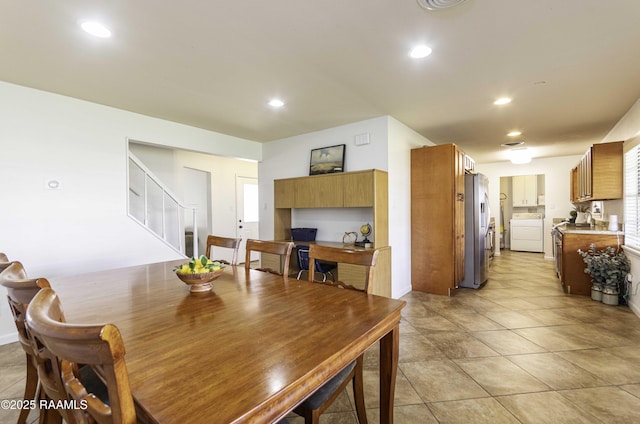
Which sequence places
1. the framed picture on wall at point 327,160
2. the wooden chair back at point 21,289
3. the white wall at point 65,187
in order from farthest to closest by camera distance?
the framed picture on wall at point 327,160 < the white wall at point 65,187 < the wooden chair back at point 21,289

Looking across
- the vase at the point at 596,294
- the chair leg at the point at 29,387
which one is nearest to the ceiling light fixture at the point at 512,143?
the vase at the point at 596,294

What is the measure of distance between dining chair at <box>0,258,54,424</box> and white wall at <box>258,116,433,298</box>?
11.1 ft

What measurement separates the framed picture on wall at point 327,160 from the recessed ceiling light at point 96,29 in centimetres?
285

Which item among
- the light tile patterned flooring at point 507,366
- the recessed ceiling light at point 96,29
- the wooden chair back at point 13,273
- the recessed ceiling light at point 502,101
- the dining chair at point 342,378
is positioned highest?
the recessed ceiling light at point 96,29

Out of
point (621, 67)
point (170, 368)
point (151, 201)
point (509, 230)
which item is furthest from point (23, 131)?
point (509, 230)

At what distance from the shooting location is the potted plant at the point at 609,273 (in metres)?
3.42

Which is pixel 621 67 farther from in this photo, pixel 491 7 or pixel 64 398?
pixel 64 398

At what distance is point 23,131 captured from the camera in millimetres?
2842

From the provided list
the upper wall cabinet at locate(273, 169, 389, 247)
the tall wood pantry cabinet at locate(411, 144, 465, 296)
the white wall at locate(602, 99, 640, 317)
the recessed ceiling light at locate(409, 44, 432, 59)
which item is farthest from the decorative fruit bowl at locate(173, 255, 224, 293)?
the white wall at locate(602, 99, 640, 317)

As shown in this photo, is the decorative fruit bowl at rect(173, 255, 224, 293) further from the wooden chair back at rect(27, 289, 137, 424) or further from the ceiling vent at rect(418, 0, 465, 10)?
the ceiling vent at rect(418, 0, 465, 10)

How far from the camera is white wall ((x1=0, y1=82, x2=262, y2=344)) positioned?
9.14 feet

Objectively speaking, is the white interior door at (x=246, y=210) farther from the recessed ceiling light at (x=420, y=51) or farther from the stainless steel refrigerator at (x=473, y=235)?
the recessed ceiling light at (x=420, y=51)

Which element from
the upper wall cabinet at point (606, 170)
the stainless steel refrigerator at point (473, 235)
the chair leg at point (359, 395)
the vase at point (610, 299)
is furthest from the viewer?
the stainless steel refrigerator at point (473, 235)

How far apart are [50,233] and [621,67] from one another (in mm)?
5692
